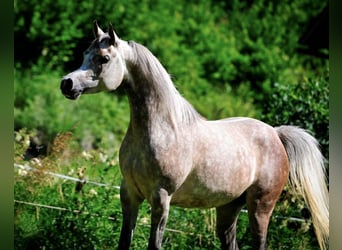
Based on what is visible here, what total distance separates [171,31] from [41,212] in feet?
21.2

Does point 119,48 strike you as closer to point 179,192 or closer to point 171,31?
point 179,192

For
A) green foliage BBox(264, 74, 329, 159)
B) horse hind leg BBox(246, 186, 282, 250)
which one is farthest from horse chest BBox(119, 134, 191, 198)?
green foliage BBox(264, 74, 329, 159)

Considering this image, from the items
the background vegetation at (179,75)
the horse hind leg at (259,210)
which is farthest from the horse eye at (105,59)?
the background vegetation at (179,75)

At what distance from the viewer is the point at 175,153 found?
316 centimetres

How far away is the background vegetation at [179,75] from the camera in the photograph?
16.7 feet

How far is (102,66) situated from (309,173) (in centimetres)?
162

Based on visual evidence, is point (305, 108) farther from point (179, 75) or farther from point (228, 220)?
point (179, 75)

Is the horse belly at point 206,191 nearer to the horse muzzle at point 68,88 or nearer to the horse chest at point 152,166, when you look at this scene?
the horse chest at point 152,166

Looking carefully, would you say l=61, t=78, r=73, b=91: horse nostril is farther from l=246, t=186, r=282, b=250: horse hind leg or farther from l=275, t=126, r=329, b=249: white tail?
l=275, t=126, r=329, b=249: white tail

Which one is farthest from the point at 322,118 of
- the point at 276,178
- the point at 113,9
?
the point at 113,9

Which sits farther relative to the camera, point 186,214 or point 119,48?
point 186,214

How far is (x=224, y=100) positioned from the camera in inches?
408

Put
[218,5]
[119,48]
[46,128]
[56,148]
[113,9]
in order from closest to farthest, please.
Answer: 1. [119,48]
2. [56,148]
3. [46,128]
4. [113,9]
5. [218,5]

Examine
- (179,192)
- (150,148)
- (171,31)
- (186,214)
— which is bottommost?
(186,214)
